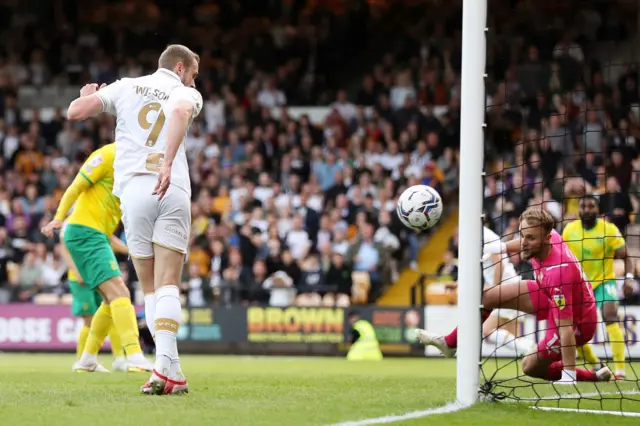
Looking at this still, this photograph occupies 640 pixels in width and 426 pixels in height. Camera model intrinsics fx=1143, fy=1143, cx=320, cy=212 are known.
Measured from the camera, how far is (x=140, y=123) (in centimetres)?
779

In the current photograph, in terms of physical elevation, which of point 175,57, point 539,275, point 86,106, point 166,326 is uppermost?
point 175,57

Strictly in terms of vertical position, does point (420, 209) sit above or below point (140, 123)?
below

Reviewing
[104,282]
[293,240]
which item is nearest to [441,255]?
[293,240]

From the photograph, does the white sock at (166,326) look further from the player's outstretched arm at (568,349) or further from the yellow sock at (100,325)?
the player's outstretched arm at (568,349)

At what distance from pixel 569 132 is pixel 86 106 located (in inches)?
473

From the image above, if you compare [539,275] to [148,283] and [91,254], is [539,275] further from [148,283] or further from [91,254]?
[91,254]

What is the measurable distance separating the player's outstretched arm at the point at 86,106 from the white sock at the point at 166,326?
49.0 inches

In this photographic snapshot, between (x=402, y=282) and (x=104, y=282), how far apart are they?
10816 mm

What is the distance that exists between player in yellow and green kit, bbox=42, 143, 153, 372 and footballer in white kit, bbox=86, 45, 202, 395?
2495 mm

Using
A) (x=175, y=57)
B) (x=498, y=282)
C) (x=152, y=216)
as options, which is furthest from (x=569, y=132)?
(x=152, y=216)

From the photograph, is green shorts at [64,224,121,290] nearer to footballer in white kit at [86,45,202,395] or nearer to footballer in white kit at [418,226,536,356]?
footballer in white kit at [86,45,202,395]

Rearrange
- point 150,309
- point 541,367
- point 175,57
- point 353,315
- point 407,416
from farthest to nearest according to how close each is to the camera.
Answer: point 353,315, point 541,367, point 150,309, point 175,57, point 407,416

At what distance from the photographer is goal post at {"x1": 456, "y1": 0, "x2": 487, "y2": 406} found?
23.1 ft

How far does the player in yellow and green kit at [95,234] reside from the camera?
10422 mm
